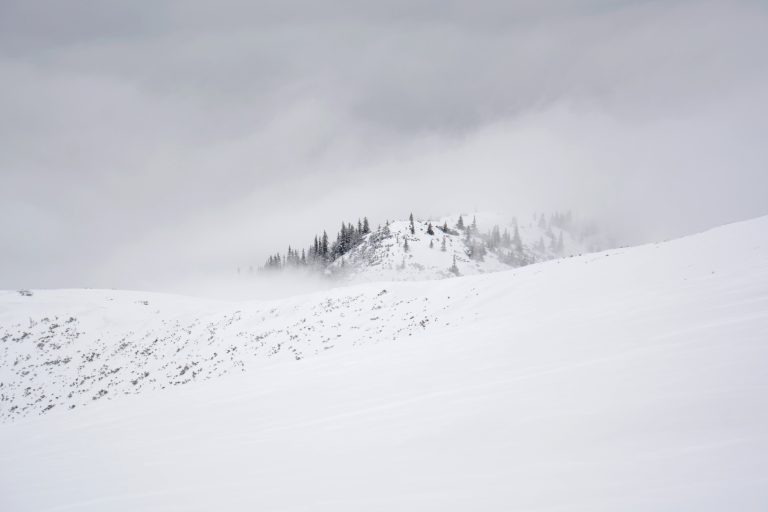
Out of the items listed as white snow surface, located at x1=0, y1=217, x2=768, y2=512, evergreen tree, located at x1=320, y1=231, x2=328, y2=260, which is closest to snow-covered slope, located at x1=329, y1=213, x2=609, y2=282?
evergreen tree, located at x1=320, y1=231, x2=328, y2=260

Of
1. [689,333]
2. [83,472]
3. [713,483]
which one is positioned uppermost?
[689,333]

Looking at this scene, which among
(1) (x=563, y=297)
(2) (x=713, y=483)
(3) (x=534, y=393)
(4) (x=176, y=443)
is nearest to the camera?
(2) (x=713, y=483)

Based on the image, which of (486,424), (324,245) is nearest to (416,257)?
(324,245)

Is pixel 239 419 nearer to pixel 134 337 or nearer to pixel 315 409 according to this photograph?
pixel 315 409

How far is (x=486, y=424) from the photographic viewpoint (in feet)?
16.8

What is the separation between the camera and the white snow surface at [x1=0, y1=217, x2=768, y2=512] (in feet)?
11.3

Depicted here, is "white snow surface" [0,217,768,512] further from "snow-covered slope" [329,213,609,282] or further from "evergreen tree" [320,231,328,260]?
"evergreen tree" [320,231,328,260]

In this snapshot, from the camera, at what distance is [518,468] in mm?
3795

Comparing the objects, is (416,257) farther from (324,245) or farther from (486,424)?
(486,424)

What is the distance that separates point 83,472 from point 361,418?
5470mm

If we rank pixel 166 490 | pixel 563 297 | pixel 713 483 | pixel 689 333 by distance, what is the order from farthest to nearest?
1. pixel 563 297
2. pixel 689 333
3. pixel 166 490
4. pixel 713 483

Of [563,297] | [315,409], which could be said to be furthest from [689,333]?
[563,297]

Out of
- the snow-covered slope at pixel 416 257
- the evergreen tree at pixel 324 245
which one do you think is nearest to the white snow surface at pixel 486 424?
the snow-covered slope at pixel 416 257

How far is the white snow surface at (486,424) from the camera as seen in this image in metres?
3.44
